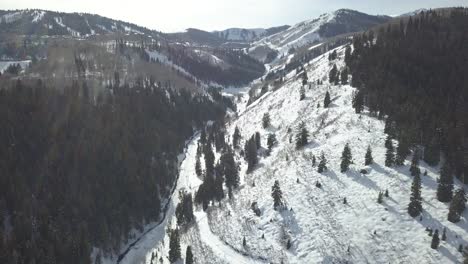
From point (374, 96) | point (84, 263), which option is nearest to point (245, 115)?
point (374, 96)

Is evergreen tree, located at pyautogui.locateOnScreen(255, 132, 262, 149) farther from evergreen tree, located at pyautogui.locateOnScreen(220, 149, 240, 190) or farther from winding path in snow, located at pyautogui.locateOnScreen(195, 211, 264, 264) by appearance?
winding path in snow, located at pyautogui.locateOnScreen(195, 211, 264, 264)

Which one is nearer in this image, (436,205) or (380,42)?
(436,205)

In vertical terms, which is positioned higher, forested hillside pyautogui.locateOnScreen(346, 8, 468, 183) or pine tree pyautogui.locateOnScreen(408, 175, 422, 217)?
forested hillside pyautogui.locateOnScreen(346, 8, 468, 183)

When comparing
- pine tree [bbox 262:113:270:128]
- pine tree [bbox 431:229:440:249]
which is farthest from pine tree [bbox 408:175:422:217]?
pine tree [bbox 262:113:270:128]

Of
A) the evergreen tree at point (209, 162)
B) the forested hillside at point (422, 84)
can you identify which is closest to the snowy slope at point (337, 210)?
the forested hillside at point (422, 84)

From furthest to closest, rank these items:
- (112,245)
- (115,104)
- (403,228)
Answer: (115,104)
(112,245)
(403,228)

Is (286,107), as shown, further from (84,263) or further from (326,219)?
(84,263)
